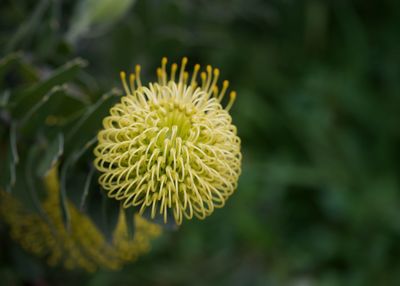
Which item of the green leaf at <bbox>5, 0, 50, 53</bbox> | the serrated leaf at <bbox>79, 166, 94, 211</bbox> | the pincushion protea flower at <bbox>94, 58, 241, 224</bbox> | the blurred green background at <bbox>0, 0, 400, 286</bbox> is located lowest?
the serrated leaf at <bbox>79, 166, 94, 211</bbox>

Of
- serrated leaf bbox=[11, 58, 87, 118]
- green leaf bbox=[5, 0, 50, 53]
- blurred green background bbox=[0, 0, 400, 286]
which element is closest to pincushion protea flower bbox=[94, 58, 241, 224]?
serrated leaf bbox=[11, 58, 87, 118]

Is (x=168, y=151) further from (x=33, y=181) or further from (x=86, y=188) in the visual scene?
(x=33, y=181)

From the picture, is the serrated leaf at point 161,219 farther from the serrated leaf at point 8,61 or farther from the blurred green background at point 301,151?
the blurred green background at point 301,151

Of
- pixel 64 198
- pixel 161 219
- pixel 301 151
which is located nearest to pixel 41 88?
pixel 64 198

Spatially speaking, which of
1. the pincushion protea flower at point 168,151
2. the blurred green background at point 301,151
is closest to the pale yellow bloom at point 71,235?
the pincushion protea flower at point 168,151

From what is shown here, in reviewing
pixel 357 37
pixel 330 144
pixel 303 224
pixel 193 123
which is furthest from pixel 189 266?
pixel 193 123

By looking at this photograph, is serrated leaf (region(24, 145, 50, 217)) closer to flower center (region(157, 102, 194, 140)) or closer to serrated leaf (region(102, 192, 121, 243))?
serrated leaf (region(102, 192, 121, 243))
